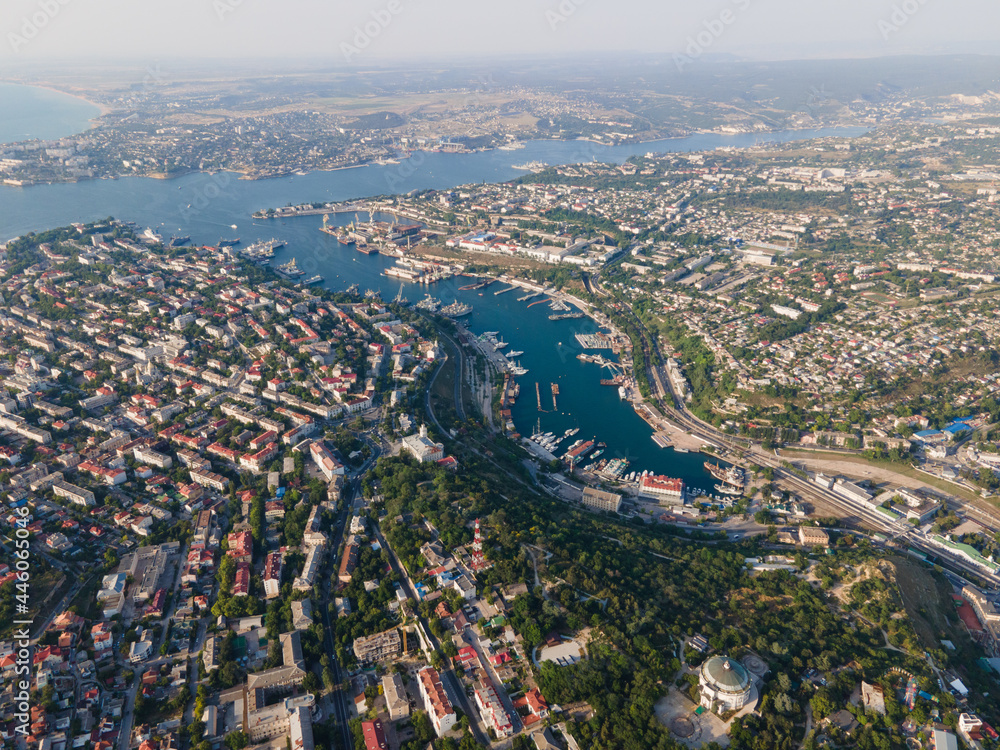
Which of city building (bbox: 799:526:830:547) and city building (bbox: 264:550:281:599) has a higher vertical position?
city building (bbox: 264:550:281:599)

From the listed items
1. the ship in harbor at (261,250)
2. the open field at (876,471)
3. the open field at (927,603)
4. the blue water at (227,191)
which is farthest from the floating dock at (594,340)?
the blue water at (227,191)

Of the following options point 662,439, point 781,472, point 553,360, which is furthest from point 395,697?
point 553,360

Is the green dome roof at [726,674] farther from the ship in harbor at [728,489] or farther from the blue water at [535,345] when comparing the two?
the blue water at [535,345]

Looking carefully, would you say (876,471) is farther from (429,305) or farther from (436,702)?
(429,305)

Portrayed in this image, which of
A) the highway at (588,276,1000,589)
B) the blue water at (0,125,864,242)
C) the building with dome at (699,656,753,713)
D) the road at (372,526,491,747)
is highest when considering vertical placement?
the building with dome at (699,656,753,713)

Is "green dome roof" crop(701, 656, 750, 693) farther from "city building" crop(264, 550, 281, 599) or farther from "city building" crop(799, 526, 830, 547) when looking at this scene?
"city building" crop(264, 550, 281, 599)

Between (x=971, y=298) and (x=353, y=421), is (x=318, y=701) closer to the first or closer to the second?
(x=353, y=421)

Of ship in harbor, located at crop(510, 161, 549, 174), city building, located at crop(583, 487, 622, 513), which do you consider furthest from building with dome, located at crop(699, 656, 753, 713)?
ship in harbor, located at crop(510, 161, 549, 174)
